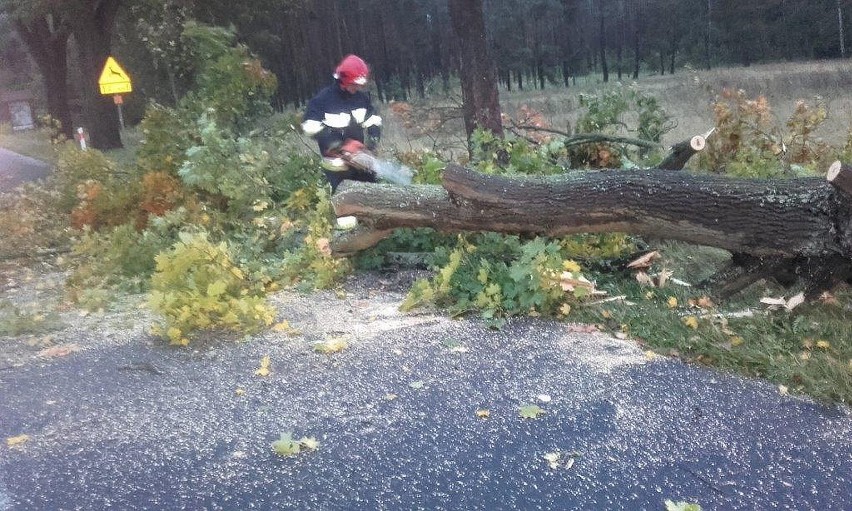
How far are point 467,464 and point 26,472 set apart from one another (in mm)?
1884

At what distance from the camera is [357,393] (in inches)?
149

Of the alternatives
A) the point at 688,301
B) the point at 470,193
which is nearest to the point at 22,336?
the point at 470,193

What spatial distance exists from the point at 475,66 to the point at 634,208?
15.1 feet

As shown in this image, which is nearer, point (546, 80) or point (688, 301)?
point (688, 301)

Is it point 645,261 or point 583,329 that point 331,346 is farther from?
point 645,261

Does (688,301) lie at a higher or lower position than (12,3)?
lower

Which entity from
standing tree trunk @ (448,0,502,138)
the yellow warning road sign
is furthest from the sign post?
standing tree trunk @ (448,0,502,138)

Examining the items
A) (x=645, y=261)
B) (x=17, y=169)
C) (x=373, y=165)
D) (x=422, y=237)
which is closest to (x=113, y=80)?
(x=17, y=169)

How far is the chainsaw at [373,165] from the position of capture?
6.52 meters

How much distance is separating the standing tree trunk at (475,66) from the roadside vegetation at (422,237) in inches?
19.6

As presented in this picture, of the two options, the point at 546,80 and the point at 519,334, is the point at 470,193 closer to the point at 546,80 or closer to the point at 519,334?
the point at 519,334

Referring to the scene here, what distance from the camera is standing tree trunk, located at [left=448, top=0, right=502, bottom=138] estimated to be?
876cm

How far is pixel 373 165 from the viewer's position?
6.50m

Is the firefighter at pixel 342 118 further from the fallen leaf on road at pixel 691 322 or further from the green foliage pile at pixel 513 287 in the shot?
the fallen leaf on road at pixel 691 322
